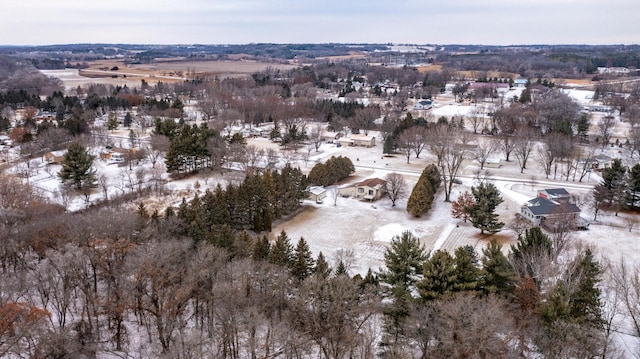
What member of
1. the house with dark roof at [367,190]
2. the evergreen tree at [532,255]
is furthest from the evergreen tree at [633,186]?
the house with dark roof at [367,190]

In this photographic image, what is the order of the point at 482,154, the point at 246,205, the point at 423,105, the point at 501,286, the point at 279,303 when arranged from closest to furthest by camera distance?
the point at 279,303 → the point at 501,286 → the point at 246,205 → the point at 482,154 → the point at 423,105

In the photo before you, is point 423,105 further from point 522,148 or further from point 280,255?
point 280,255

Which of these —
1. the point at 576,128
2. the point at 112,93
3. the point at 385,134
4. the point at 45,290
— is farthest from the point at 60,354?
the point at 112,93

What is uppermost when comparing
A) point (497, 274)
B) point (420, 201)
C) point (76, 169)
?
point (76, 169)

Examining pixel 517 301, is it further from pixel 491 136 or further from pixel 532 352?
pixel 491 136

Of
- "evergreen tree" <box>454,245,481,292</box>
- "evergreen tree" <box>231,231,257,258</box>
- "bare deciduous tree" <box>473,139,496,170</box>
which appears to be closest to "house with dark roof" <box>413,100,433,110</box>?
"bare deciduous tree" <box>473,139,496,170</box>

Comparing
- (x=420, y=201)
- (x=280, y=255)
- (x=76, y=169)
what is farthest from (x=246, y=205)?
(x=76, y=169)
